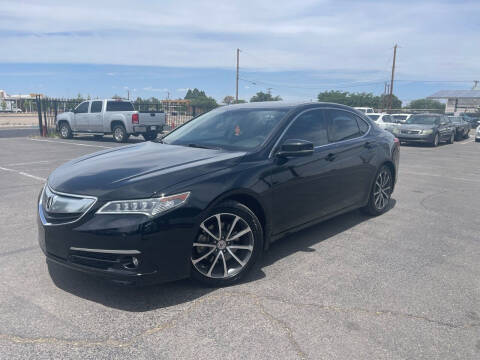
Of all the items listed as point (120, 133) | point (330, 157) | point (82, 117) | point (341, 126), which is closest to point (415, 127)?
point (120, 133)

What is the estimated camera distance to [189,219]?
3.22m

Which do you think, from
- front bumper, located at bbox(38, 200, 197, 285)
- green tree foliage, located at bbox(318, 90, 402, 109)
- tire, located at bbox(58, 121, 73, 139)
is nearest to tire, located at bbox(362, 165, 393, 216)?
front bumper, located at bbox(38, 200, 197, 285)

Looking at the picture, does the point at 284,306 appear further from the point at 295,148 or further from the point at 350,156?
the point at 350,156

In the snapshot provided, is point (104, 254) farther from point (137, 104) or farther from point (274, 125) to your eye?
point (137, 104)

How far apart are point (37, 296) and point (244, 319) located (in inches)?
69.1

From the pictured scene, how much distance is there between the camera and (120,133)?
18.2 meters

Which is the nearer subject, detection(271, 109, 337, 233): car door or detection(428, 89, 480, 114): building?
detection(271, 109, 337, 233): car door

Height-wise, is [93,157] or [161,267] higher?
[93,157]

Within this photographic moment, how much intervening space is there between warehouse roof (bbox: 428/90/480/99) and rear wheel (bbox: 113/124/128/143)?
7399cm

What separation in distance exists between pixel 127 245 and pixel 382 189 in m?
4.23

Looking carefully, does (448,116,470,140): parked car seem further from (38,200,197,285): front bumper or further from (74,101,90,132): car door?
(38,200,197,285): front bumper

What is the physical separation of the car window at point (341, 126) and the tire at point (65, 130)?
694 inches

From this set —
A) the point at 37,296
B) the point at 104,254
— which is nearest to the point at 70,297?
the point at 37,296

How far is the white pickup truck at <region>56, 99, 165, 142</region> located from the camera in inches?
706
